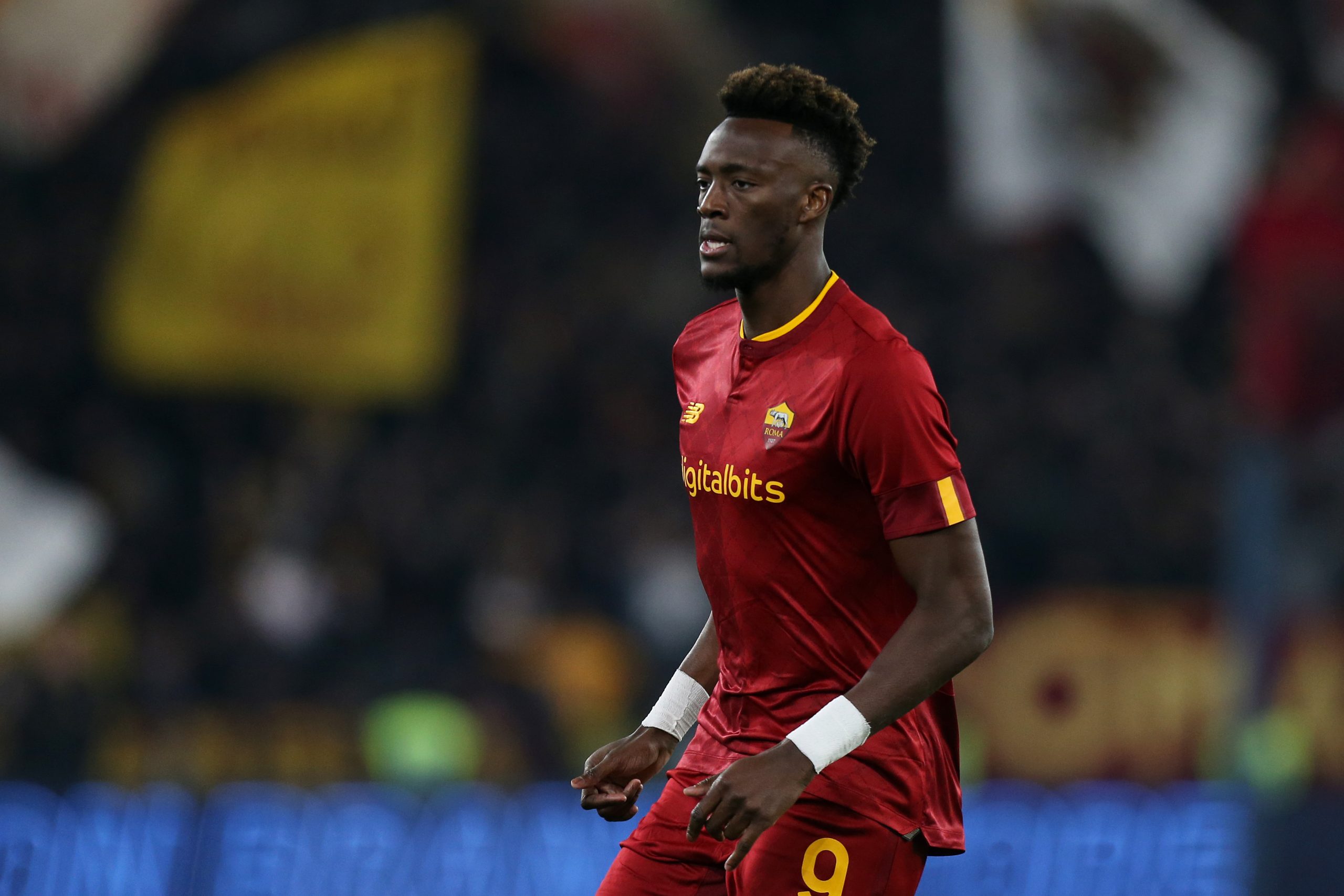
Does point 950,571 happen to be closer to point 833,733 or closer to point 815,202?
point 833,733

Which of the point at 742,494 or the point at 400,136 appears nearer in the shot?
the point at 742,494

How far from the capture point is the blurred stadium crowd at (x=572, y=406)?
26.5 ft

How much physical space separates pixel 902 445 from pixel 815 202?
0.53 meters

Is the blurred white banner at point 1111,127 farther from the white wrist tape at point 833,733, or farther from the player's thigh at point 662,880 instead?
the white wrist tape at point 833,733

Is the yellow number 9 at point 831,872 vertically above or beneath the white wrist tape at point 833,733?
beneath

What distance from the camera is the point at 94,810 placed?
7.01 m

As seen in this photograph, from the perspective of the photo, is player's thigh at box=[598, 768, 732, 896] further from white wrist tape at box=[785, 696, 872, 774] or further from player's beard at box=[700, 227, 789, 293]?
player's beard at box=[700, 227, 789, 293]

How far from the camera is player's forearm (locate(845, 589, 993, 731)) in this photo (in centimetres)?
280

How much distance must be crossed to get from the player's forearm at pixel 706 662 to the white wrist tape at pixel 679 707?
0.04ft

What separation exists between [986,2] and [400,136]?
141 inches

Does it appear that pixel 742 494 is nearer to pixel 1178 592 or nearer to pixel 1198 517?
pixel 1178 592

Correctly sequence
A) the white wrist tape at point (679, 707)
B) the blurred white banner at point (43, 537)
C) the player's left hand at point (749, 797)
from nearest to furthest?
the player's left hand at point (749, 797) → the white wrist tape at point (679, 707) → the blurred white banner at point (43, 537)

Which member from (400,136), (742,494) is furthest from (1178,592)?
(742,494)

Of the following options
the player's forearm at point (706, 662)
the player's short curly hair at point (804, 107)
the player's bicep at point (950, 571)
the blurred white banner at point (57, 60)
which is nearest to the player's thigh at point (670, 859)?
the player's forearm at point (706, 662)
